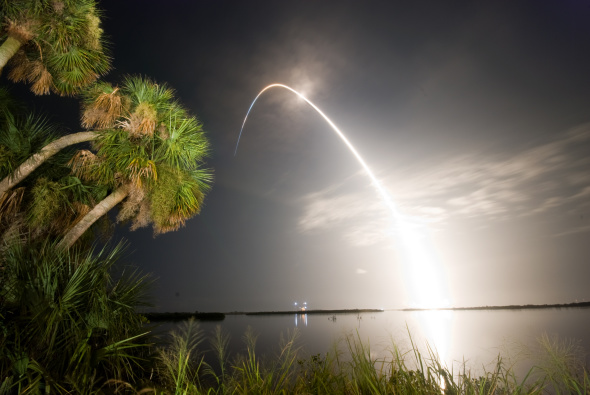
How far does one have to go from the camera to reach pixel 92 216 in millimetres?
8875

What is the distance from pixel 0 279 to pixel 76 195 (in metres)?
4.89

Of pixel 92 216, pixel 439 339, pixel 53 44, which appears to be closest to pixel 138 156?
pixel 92 216

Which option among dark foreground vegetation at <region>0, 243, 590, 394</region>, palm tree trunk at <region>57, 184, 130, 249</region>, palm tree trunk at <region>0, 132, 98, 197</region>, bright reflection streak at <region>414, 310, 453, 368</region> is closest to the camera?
dark foreground vegetation at <region>0, 243, 590, 394</region>

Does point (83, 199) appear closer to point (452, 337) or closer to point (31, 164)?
point (31, 164)

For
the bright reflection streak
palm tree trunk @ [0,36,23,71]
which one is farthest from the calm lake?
palm tree trunk @ [0,36,23,71]

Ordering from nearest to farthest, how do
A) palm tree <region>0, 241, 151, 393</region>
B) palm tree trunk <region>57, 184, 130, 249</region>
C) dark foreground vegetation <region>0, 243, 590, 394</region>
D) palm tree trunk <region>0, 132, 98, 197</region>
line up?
dark foreground vegetation <region>0, 243, 590, 394</region> → palm tree <region>0, 241, 151, 393</region> → palm tree trunk <region>0, 132, 98, 197</region> → palm tree trunk <region>57, 184, 130, 249</region>

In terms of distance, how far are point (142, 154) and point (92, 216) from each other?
2.13 metres

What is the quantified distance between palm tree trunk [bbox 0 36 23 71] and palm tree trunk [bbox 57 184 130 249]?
398 cm

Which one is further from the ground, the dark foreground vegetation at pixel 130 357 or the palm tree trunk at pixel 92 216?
the palm tree trunk at pixel 92 216

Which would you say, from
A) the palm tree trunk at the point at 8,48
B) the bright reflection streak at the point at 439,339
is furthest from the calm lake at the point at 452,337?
the palm tree trunk at the point at 8,48

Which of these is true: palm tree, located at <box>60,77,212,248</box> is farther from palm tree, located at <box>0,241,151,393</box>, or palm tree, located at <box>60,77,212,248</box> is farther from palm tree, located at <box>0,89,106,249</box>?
palm tree, located at <box>0,241,151,393</box>

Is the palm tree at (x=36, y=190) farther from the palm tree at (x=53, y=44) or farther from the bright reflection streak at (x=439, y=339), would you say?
the bright reflection streak at (x=439, y=339)

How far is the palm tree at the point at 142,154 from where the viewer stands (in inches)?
372

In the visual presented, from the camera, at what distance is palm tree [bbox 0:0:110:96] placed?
8.47 metres
